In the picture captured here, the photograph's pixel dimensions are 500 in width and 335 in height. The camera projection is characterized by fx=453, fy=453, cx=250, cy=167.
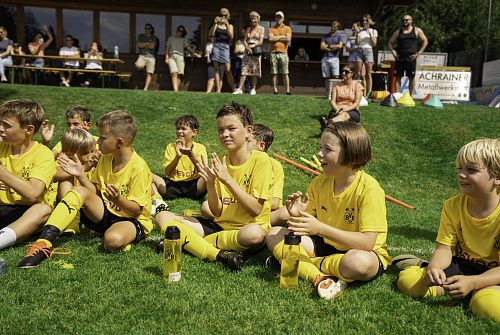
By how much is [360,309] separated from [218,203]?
1567mm

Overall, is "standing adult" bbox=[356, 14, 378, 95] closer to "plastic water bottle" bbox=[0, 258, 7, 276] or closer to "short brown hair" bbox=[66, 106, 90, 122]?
"short brown hair" bbox=[66, 106, 90, 122]

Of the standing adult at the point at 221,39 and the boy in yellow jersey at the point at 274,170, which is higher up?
the standing adult at the point at 221,39

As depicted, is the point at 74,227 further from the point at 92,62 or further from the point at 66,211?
the point at 92,62

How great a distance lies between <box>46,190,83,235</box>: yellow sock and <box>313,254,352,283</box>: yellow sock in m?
2.05

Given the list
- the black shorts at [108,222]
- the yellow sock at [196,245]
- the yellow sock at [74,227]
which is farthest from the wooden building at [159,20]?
the yellow sock at [196,245]

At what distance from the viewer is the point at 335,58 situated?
13.1 m

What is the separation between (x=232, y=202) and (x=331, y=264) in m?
1.15

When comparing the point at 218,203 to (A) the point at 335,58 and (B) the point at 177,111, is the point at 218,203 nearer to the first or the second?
(B) the point at 177,111

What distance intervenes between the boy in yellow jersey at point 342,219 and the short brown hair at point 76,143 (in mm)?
2437

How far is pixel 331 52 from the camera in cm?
1304

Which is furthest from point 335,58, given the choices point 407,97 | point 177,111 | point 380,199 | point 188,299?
point 188,299

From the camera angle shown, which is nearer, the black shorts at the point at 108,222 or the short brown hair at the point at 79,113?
A: the black shorts at the point at 108,222

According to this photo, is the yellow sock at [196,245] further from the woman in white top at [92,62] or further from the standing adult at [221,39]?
the woman in white top at [92,62]

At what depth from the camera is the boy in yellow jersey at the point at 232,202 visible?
364 centimetres
